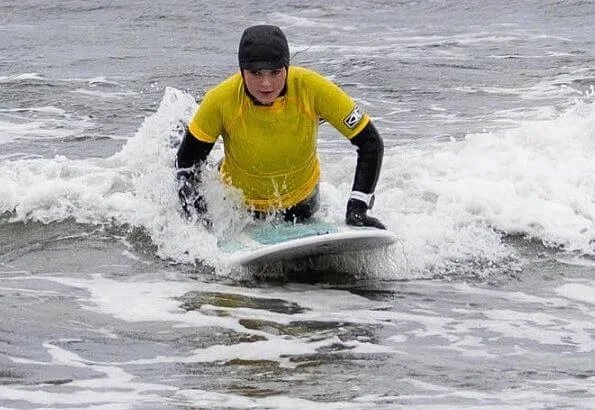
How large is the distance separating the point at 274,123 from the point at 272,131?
0.21 ft

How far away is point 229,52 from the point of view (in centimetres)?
1734

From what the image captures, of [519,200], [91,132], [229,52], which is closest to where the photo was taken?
[519,200]

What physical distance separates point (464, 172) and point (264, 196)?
3.04 m

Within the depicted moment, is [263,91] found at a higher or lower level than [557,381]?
higher

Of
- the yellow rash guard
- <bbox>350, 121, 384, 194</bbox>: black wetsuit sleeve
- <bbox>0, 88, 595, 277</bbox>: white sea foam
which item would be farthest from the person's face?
<bbox>0, 88, 595, 277</bbox>: white sea foam

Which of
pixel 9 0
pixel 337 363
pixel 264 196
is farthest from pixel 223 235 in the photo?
pixel 9 0

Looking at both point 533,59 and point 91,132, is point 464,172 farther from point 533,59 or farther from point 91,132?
point 533,59

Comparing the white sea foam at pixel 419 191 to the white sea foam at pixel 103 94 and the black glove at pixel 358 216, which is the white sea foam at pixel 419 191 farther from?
the white sea foam at pixel 103 94

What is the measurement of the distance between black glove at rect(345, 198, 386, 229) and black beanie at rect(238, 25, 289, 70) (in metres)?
1.03

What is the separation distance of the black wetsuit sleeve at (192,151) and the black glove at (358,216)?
0.95 meters

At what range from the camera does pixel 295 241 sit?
688 cm

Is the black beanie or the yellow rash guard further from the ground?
the black beanie

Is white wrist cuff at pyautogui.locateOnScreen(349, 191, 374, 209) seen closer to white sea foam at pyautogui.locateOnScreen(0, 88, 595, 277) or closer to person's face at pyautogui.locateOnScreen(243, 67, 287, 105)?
white sea foam at pyautogui.locateOnScreen(0, 88, 595, 277)

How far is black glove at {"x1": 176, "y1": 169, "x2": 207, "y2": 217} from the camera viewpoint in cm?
724
